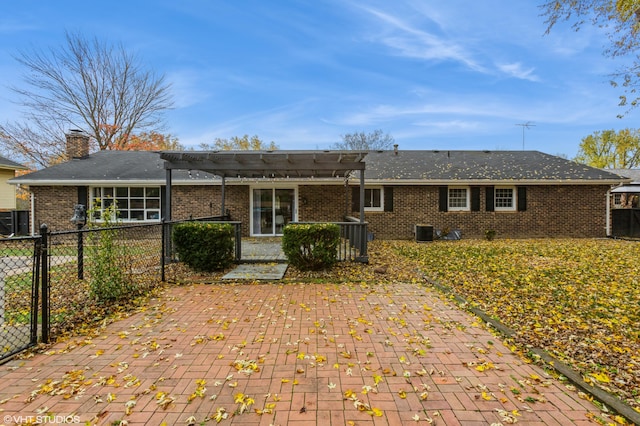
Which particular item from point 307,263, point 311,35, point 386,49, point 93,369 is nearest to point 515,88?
point 386,49

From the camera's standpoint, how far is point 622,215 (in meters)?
14.2

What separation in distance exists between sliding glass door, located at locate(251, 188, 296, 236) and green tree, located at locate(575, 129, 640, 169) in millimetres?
38498

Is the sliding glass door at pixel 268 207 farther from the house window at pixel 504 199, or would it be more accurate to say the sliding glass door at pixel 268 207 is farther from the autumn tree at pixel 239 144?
the autumn tree at pixel 239 144

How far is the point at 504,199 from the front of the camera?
13883mm

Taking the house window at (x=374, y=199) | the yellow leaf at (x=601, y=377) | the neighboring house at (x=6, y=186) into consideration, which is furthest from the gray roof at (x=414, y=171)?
the yellow leaf at (x=601, y=377)

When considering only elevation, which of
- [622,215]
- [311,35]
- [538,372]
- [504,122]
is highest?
[311,35]

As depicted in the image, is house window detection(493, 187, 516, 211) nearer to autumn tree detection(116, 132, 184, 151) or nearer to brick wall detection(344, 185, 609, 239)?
brick wall detection(344, 185, 609, 239)

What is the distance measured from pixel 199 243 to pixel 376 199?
8.63 metres

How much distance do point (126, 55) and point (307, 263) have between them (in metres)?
24.4

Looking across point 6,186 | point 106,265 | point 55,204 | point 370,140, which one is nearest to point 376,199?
point 106,265

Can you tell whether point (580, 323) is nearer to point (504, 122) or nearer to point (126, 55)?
point (504, 122)

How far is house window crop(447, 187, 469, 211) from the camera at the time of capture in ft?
45.2

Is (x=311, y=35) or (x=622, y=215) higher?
(x=311, y=35)

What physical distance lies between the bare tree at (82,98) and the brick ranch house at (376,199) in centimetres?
1049
